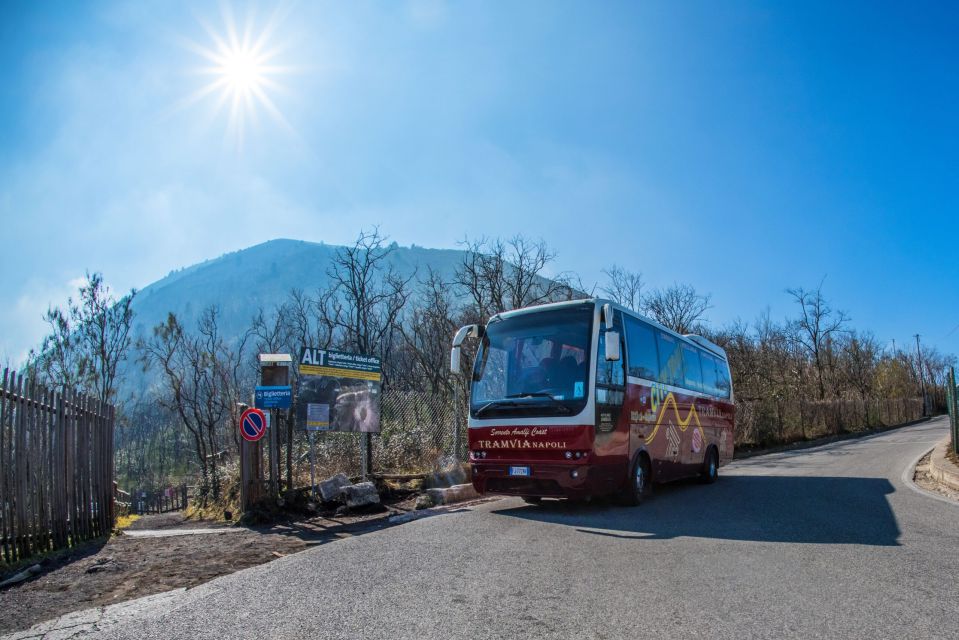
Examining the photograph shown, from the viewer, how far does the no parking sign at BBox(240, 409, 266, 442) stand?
9.59 metres

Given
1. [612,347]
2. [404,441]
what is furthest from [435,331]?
[612,347]

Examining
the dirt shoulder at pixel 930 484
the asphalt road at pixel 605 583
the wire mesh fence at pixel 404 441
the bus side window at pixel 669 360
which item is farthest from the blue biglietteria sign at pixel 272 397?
the dirt shoulder at pixel 930 484

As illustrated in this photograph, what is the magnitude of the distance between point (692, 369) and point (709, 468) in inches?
88.4

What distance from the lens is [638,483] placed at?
366 inches

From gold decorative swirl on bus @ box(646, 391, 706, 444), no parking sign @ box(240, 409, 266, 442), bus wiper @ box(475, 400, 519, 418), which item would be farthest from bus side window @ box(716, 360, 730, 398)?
no parking sign @ box(240, 409, 266, 442)

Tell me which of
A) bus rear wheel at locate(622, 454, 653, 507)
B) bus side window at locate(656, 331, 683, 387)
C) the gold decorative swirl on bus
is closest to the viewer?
bus rear wheel at locate(622, 454, 653, 507)

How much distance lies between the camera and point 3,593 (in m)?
5.23

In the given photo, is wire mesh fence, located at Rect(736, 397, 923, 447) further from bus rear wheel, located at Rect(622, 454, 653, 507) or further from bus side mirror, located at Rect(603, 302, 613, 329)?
bus side mirror, located at Rect(603, 302, 613, 329)

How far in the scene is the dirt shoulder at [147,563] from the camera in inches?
195

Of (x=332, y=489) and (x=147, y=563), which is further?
(x=332, y=489)

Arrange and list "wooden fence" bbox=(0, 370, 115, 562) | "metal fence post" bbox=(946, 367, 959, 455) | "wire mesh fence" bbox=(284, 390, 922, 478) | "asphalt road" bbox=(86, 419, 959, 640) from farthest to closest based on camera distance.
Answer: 1. "metal fence post" bbox=(946, 367, 959, 455)
2. "wire mesh fence" bbox=(284, 390, 922, 478)
3. "wooden fence" bbox=(0, 370, 115, 562)
4. "asphalt road" bbox=(86, 419, 959, 640)

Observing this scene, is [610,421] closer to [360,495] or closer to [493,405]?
[493,405]

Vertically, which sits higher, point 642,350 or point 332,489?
point 642,350

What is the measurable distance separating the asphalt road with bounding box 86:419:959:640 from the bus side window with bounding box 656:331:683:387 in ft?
10.9
